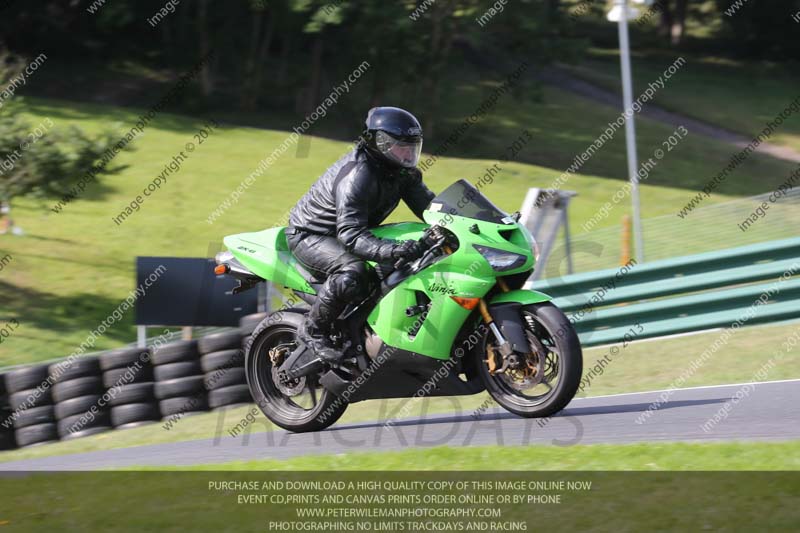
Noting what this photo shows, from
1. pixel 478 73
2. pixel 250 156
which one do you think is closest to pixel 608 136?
pixel 478 73

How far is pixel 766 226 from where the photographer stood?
12508 mm

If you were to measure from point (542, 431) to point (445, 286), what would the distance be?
3.52 ft

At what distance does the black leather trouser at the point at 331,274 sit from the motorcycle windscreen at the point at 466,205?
Answer: 65cm

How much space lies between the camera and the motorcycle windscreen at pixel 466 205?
7.06 meters

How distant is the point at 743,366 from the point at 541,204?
3.34 metres

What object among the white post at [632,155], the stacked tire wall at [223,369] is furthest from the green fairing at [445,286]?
the white post at [632,155]

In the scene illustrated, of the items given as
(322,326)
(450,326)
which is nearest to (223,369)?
(322,326)

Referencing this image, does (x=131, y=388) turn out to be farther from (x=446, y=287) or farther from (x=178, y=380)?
(x=446, y=287)

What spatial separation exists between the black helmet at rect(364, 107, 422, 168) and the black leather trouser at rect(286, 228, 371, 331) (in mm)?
691

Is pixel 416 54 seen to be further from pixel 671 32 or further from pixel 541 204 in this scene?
pixel 671 32

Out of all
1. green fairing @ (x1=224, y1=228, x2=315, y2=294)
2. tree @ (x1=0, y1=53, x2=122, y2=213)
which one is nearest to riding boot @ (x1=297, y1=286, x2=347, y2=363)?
green fairing @ (x1=224, y1=228, x2=315, y2=294)

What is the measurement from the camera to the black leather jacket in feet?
23.3

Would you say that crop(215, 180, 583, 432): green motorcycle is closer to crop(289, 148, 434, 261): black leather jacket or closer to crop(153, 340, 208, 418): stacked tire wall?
crop(289, 148, 434, 261): black leather jacket

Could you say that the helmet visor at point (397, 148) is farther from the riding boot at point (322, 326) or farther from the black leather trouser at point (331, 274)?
the riding boot at point (322, 326)
